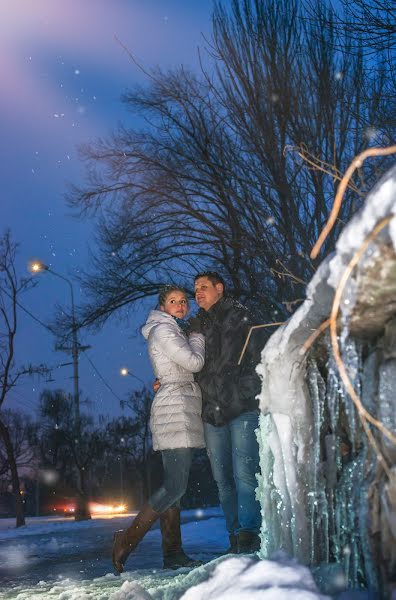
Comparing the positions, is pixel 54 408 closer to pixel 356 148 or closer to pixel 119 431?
pixel 119 431

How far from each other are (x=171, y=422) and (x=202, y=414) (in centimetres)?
24

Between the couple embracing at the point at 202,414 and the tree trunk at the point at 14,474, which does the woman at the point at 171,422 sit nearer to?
the couple embracing at the point at 202,414

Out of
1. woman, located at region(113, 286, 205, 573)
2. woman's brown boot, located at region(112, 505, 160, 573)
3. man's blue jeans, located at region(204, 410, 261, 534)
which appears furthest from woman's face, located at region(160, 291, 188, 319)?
woman's brown boot, located at region(112, 505, 160, 573)

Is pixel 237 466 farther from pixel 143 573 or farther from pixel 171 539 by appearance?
pixel 143 573

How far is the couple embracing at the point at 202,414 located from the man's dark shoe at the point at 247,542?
0.08m

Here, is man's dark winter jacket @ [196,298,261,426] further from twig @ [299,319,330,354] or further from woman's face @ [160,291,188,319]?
twig @ [299,319,330,354]

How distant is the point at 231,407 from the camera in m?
4.46

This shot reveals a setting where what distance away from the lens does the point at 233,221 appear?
9500mm

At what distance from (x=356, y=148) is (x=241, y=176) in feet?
5.26

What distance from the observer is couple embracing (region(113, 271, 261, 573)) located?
14.6ft

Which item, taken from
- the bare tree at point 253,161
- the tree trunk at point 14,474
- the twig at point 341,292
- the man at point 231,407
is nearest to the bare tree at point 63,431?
the tree trunk at point 14,474

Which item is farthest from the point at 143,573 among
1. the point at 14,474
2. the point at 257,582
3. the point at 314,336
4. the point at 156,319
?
the point at 14,474

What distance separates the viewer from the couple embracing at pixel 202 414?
446 centimetres

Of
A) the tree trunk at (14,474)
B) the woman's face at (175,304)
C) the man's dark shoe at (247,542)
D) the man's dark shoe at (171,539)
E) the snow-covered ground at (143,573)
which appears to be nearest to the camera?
the snow-covered ground at (143,573)
